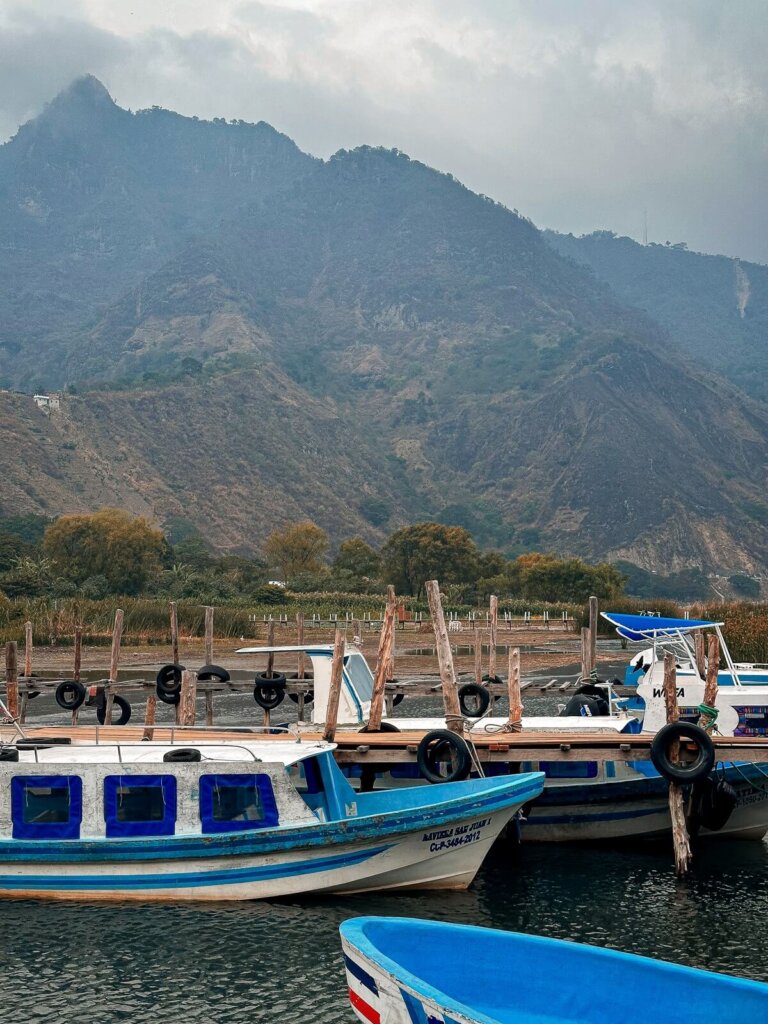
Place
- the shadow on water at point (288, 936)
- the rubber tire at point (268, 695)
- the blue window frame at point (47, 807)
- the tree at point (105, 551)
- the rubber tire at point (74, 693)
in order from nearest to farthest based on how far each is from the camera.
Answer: the shadow on water at point (288, 936) → the blue window frame at point (47, 807) → the rubber tire at point (74, 693) → the rubber tire at point (268, 695) → the tree at point (105, 551)

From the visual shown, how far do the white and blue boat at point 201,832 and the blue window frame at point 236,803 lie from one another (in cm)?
2

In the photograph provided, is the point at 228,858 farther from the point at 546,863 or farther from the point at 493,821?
the point at 546,863

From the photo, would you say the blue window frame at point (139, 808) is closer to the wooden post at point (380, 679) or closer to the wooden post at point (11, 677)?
the wooden post at point (380, 679)

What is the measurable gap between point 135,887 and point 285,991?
4.25m

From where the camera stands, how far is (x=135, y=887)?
17844 millimetres

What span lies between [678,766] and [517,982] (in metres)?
11.1

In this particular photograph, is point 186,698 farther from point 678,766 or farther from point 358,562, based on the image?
point 358,562

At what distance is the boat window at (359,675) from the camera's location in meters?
25.4

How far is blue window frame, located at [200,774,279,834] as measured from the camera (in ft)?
58.6

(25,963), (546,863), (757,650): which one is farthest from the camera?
(757,650)

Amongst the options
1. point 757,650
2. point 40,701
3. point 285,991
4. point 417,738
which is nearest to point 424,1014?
point 285,991

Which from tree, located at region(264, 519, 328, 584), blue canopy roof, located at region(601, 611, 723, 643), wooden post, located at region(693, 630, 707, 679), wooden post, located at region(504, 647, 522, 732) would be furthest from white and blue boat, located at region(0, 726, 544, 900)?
tree, located at region(264, 519, 328, 584)

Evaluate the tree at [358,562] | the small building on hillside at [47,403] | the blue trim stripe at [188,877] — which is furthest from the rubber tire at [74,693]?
the small building on hillside at [47,403]

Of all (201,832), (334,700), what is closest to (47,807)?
(201,832)
